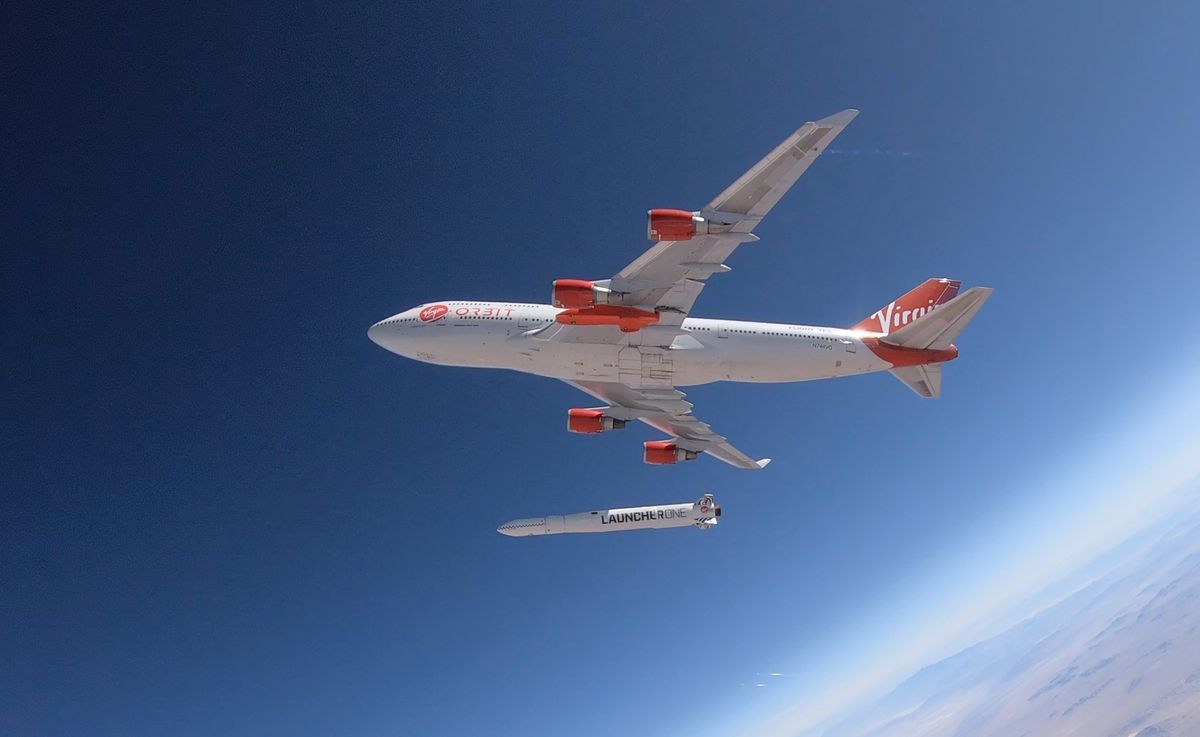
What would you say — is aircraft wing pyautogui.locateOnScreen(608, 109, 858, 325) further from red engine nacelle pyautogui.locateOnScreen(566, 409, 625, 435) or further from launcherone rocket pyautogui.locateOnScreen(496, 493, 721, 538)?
launcherone rocket pyautogui.locateOnScreen(496, 493, 721, 538)

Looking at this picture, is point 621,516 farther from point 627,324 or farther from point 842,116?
point 842,116

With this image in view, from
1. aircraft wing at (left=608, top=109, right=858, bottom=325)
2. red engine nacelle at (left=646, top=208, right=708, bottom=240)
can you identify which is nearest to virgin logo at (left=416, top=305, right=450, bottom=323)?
aircraft wing at (left=608, top=109, right=858, bottom=325)

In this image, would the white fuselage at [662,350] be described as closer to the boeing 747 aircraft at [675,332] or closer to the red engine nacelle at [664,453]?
the boeing 747 aircraft at [675,332]

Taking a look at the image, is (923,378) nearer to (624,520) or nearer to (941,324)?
(941,324)

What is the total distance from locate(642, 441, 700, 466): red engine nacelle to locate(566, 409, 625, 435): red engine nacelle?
4052mm

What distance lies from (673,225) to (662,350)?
8.08m

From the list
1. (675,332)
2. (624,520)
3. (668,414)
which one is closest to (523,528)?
(624,520)

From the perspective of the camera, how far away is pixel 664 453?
42.4m

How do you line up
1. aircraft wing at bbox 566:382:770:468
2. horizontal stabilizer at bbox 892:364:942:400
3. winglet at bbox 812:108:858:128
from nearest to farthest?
1. winglet at bbox 812:108:858:128
2. horizontal stabilizer at bbox 892:364:942:400
3. aircraft wing at bbox 566:382:770:468

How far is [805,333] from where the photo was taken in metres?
33.6

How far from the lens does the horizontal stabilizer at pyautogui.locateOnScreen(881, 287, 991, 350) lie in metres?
30.7

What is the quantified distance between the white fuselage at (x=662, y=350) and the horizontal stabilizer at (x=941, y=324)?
169cm

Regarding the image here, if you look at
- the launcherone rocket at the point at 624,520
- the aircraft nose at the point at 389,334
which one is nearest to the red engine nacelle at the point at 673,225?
the aircraft nose at the point at 389,334

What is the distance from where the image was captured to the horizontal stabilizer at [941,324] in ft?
101
